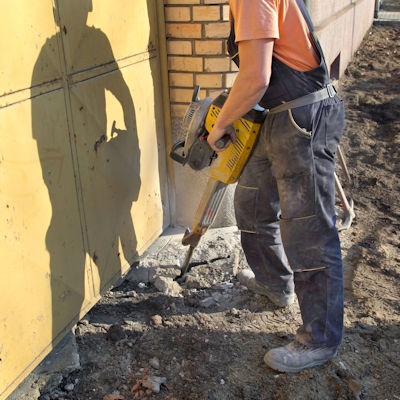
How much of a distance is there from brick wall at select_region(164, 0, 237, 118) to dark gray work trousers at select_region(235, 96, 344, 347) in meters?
0.95

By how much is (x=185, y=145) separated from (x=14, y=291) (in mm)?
1220

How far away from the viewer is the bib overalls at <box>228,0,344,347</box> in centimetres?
235

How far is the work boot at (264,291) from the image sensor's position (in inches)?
120

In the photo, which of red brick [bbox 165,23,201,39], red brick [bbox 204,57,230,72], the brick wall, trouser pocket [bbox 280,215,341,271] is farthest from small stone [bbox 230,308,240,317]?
red brick [bbox 165,23,201,39]

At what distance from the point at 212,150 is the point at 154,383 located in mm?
1282

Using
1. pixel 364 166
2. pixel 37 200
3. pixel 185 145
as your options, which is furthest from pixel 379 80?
pixel 37 200

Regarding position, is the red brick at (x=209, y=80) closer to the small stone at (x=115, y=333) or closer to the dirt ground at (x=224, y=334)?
the dirt ground at (x=224, y=334)

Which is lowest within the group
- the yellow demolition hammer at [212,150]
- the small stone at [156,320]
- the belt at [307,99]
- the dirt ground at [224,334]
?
the dirt ground at [224,334]

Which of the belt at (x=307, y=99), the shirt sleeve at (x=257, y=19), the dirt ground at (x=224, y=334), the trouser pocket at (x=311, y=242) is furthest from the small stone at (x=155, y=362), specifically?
the shirt sleeve at (x=257, y=19)

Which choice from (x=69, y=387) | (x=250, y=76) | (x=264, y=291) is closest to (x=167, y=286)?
(x=264, y=291)

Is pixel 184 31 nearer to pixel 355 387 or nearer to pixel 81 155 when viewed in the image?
pixel 81 155

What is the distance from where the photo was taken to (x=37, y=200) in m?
2.31

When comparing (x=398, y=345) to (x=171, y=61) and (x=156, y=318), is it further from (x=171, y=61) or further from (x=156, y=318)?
(x=171, y=61)

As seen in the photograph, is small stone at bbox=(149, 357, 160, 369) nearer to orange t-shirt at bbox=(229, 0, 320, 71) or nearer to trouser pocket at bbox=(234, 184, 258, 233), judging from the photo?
trouser pocket at bbox=(234, 184, 258, 233)
